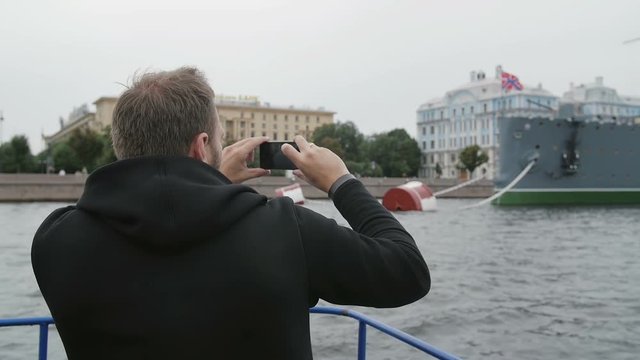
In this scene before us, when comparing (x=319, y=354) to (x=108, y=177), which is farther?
(x=319, y=354)

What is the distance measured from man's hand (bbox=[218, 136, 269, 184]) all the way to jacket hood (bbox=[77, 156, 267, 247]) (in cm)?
39

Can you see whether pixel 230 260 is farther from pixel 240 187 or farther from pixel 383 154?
pixel 383 154

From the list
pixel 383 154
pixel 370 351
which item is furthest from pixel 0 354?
pixel 383 154

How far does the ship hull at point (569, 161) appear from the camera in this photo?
3928 centimetres

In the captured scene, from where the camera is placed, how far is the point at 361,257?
1.23 m

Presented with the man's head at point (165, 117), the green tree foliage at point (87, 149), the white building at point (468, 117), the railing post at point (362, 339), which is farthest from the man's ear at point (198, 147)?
the white building at point (468, 117)

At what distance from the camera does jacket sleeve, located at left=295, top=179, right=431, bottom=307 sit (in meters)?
1.21

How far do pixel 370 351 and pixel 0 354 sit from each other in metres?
4.46

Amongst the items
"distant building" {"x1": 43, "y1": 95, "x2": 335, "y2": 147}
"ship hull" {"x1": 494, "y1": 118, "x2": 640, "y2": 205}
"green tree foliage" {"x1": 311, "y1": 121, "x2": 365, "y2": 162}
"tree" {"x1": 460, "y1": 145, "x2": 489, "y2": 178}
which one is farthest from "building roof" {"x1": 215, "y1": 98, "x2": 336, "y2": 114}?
"ship hull" {"x1": 494, "y1": 118, "x2": 640, "y2": 205}

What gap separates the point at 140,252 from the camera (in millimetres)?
1188

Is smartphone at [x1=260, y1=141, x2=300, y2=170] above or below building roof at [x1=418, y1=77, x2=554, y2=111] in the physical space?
below

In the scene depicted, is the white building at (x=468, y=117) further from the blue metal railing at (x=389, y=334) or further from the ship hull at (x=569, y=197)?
the blue metal railing at (x=389, y=334)

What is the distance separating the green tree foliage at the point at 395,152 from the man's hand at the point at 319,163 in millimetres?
88695

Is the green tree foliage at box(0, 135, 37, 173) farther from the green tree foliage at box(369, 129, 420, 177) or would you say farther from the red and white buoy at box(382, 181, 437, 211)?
the red and white buoy at box(382, 181, 437, 211)
